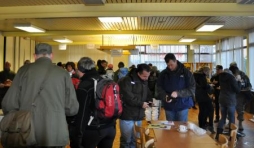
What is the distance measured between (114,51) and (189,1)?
20.4 feet

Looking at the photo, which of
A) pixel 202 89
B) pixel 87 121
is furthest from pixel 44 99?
pixel 202 89

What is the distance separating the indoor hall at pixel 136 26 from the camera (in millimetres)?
6508

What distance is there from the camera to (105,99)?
278cm

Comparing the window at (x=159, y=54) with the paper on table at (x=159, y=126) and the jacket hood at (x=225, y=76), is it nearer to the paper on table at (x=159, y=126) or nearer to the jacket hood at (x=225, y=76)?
the jacket hood at (x=225, y=76)

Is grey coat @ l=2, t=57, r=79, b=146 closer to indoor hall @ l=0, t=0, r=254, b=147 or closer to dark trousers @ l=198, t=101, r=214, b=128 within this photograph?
indoor hall @ l=0, t=0, r=254, b=147

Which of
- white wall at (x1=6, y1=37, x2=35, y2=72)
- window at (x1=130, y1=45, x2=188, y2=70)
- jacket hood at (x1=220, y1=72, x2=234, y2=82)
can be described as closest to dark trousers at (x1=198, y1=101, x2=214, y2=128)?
jacket hood at (x1=220, y1=72, x2=234, y2=82)

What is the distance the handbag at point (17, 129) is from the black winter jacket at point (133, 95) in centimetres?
172

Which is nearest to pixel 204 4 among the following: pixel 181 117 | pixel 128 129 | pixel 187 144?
pixel 181 117

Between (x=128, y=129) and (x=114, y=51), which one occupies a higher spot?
(x=114, y=51)

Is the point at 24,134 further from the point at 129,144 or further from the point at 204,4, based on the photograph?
the point at 204,4

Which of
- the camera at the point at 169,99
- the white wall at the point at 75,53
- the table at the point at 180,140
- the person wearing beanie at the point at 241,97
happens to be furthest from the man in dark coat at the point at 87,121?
the white wall at the point at 75,53

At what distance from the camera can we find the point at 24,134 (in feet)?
7.26

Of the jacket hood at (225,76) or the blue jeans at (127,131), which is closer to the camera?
the blue jeans at (127,131)

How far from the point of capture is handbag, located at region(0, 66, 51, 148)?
7.23ft
